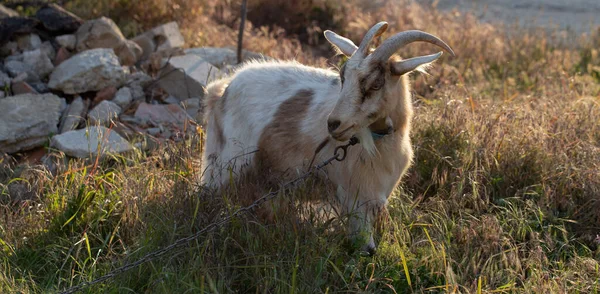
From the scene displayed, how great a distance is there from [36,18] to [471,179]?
516 centimetres

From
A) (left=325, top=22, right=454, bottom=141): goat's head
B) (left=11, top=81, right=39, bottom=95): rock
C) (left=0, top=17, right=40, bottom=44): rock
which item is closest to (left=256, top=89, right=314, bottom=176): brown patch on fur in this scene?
(left=325, top=22, right=454, bottom=141): goat's head

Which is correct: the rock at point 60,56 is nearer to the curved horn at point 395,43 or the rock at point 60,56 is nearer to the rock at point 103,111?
the rock at point 103,111

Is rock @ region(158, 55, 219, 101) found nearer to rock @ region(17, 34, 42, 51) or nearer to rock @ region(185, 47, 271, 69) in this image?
rock @ region(185, 47, 271, 69)

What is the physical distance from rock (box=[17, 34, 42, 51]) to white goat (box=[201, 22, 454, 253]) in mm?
3302

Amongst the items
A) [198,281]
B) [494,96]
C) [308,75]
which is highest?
[308,75]

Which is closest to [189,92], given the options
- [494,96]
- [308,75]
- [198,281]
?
[308,75]

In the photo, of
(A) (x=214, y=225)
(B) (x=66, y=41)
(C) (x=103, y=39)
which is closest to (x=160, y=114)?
(C) (x=103, y=39)

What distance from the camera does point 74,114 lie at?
281 inches

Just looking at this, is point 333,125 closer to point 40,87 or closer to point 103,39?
point 40,87

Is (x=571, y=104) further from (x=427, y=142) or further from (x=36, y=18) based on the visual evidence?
(x=36, y=18)

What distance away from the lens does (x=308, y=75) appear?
531cm

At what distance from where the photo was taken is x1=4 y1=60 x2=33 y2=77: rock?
25.2 feet

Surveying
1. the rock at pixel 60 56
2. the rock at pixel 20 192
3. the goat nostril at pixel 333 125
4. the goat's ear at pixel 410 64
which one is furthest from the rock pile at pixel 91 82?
the goat's ear at pixel 410 64

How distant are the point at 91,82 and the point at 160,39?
165 cm
